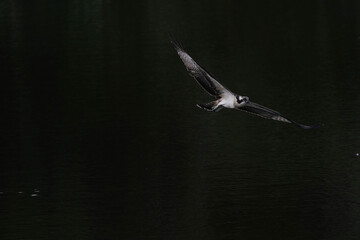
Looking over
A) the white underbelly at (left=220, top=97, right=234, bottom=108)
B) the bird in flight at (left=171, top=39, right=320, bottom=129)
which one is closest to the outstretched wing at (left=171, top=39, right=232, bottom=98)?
the bird in flight at (left=171, top=39, right=320, bottom=129)

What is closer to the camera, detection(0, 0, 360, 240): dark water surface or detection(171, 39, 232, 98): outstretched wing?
detection(171, 39, 232, 98): outstretched wing

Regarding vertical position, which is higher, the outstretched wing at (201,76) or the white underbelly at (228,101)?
the outstretched wing at (201,76)

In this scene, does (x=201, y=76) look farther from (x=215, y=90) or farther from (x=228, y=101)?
(x=228, y=101)

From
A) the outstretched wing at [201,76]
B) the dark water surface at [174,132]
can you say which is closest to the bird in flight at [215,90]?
the outstretched wing at [201,76]

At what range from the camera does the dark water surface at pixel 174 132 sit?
30234 mm

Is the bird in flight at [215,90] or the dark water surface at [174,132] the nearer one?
the bird in flight at [215,90]

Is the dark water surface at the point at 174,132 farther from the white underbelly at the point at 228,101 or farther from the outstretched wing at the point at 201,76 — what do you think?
the outstretched wing at the point at 201,76

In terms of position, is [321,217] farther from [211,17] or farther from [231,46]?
[211,17]

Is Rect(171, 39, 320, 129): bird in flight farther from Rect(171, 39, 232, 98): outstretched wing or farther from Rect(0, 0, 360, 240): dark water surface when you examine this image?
Rect(0, 0, 360, 240): dark water surface

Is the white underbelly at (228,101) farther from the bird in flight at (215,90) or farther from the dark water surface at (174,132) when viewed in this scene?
the dark water surface at (174,132)

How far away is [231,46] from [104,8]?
19.3 metres

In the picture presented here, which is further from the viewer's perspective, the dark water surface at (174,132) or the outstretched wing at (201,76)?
the dark water surface at (174,132)

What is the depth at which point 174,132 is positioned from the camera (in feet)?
135

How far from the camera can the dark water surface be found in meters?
30.2
